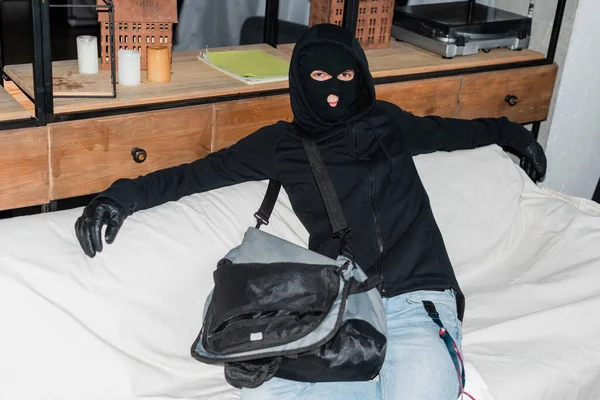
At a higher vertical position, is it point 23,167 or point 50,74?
point 50,74

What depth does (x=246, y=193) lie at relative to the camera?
2.08 metres

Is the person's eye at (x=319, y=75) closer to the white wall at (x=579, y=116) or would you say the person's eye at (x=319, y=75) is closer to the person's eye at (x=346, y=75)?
the person's eye at (x=346, y=75)

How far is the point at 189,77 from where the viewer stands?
96.3 inches

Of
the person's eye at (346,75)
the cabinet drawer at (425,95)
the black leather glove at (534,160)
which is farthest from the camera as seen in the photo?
the cabinet drawer at (425,95)

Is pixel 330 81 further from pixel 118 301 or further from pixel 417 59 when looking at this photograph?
pixel 417 59

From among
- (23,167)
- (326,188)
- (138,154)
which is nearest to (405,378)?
(326,188)

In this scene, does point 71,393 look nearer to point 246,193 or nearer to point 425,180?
point 246,193

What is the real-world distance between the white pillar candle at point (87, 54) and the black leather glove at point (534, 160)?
126 centimetres

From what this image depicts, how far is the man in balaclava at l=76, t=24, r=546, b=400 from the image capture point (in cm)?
186

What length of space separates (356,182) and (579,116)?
64.1 inches

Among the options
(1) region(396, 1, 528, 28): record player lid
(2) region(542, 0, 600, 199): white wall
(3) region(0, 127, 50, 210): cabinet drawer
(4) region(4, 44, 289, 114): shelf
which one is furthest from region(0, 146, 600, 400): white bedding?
(2) region(542, 0, 600, 199): white wall

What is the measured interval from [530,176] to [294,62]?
92 cm

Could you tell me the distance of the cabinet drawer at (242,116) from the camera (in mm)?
2367

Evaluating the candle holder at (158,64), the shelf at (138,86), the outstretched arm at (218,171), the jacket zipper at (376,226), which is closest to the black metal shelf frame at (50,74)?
the shelf at (138,86)
